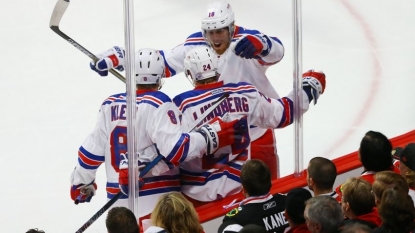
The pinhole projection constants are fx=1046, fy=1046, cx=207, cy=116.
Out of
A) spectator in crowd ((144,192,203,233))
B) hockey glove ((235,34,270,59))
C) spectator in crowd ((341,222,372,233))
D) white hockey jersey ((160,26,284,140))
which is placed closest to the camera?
spectator in crowd ((341,222,372,233))

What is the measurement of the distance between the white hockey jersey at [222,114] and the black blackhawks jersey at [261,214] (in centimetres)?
85

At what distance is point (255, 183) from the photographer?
356cm

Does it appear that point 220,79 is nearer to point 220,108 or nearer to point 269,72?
point 220,108

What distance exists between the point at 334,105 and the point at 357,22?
927mm

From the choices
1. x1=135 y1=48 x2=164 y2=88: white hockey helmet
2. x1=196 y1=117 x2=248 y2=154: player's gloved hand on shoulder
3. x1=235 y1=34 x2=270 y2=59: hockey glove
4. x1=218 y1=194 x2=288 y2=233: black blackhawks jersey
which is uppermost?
x1=235 y1=34 x2=270 y2=59: hockey glove

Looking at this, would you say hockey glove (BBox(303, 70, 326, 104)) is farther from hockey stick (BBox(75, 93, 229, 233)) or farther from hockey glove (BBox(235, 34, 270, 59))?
hockey stick (BBox(75, 93, 229, 233))

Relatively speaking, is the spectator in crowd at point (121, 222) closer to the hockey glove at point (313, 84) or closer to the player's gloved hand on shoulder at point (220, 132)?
the player's gloved hand on shoulder at point (220, 132)

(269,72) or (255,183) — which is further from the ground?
(269,72)

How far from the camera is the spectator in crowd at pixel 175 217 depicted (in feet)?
10.7

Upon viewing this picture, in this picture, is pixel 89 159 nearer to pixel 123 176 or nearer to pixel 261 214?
pixel 123 176

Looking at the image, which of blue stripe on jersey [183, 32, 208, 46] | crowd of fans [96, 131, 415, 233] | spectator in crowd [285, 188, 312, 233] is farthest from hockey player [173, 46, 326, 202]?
spectator in crowd [285, 188, 312, 233]

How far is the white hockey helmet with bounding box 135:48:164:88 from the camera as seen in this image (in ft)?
13.9

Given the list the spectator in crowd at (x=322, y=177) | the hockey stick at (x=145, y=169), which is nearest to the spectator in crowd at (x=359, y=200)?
the spectator in crowd at (x=322, y=177)

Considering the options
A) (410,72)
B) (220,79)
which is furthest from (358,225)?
→ (410,72)
